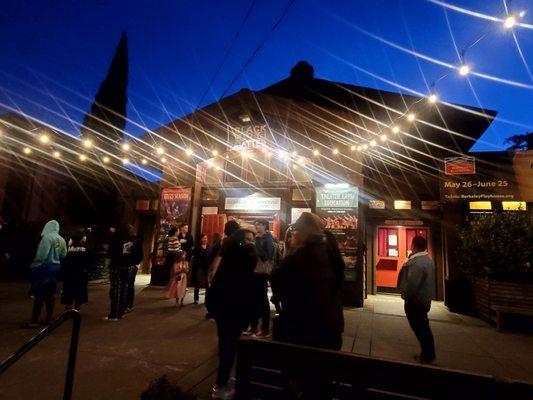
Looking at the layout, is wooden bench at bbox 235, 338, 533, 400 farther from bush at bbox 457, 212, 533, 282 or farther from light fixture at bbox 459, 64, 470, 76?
bush at bbox 457, 212, 533, 282

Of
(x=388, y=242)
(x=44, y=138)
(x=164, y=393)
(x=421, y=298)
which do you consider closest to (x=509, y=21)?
(x=421, y=298)

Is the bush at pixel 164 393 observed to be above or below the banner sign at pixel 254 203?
below

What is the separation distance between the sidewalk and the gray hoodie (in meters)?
0.89

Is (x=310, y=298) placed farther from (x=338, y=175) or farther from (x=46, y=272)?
(x=338, y=175)

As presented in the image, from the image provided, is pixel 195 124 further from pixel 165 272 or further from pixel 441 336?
pixel 441 336

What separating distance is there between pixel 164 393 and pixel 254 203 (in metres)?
7.71

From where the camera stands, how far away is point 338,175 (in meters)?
9.38

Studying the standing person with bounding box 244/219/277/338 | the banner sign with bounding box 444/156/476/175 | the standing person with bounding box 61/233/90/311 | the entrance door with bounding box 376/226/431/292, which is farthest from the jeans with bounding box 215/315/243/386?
the entrance door with bounding box 376/226/431/292

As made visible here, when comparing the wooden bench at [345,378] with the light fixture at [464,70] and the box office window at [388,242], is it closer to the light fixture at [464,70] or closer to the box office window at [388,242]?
the light fixture at [464,70]

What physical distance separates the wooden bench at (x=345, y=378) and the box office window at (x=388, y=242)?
908 centimetres

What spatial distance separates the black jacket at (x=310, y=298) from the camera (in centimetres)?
233

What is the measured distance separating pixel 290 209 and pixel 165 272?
4.54m

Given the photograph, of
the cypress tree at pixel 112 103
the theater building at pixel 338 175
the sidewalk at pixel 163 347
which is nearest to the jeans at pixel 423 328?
the sidewalk at pixel 163 347

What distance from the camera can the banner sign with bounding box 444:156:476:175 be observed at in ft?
28.4
